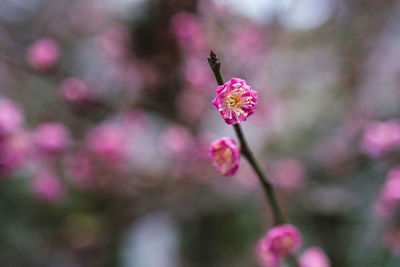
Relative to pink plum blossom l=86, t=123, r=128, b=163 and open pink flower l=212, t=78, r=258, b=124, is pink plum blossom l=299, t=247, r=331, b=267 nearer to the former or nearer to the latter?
open pink flower l=212, t=78, r=258, b=124

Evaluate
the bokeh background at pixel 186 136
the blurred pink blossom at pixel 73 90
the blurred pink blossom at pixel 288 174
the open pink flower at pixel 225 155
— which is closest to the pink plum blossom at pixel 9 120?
the bokeh background at pixel 186 136

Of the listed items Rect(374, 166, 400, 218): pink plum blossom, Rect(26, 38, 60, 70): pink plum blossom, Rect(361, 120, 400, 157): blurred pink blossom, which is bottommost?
Rect(374, 166, 400, 218): pink plum blossom

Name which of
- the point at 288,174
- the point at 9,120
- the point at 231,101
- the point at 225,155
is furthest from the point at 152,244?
the point at 231,101

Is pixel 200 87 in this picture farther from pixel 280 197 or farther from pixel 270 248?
pixel 270 248

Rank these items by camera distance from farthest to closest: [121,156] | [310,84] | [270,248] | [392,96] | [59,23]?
[310,84]
[59,23]
[392,96]
[121,156]
[270,248]

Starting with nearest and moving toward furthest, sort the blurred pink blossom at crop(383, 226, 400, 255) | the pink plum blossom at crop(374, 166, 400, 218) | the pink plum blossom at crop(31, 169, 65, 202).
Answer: the pink plum blossom at crop(374, 166, 400, 218) → the blurred pink blossom at crop(383, 226, 400, 255) → the pink plum blossom at crop(31, 169, 65, 202)

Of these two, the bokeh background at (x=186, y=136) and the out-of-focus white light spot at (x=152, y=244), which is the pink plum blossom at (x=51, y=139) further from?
the out-of-focus white light spot at (x=152, y=244)

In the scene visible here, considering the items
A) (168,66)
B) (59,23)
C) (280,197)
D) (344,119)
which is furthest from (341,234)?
(59,23)

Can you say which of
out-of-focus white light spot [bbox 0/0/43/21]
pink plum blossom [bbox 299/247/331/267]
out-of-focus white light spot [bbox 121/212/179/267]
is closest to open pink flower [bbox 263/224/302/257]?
pink plum blossom [bbox 299/247/331/267]
